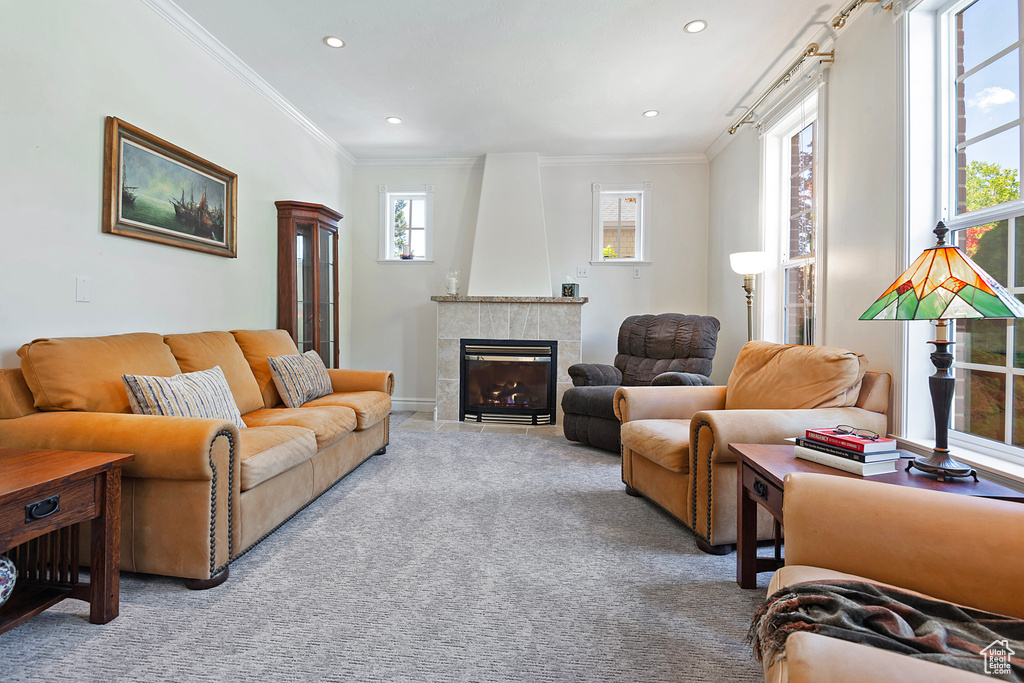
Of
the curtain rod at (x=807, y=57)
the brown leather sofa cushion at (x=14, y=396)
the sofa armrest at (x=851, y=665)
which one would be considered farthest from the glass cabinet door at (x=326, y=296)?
the sofa armrest at (x=851, y=665)

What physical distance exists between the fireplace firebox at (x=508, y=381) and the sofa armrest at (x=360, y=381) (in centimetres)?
134

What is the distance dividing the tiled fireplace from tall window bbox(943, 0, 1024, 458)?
2943 millimetres

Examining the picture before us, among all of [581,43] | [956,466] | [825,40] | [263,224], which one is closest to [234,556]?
[956,466]

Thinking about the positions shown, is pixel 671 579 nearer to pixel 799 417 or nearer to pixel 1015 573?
pixel 799 417

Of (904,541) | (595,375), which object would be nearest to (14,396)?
(904,541)

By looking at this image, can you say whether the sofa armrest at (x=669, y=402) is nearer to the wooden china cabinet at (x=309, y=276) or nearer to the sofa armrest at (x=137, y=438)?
the sofa armrest at (x=137, y=438)

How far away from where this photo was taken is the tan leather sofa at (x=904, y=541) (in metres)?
0.95

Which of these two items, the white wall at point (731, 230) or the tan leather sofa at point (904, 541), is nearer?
the tan leather sofa at point (904, 541)

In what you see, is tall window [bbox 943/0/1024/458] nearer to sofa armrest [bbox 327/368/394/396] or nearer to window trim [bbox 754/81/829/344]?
window trim [bbox 754/81/829/344]

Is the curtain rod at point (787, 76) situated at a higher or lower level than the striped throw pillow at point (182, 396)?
higher

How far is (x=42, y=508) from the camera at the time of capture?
132cm

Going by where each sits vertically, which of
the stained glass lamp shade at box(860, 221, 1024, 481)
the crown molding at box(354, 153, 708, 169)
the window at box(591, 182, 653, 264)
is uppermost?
the crown molding at box(354, 153, 708, 169)

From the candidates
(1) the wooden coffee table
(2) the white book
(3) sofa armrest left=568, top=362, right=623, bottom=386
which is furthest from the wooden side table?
(3) sofa armrest left=568, top=362, right=623, bottom=386

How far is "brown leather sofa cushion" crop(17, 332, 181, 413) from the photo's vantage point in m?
1.90
